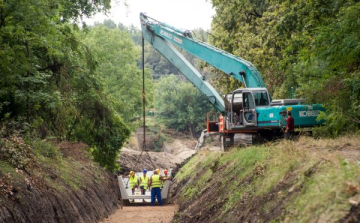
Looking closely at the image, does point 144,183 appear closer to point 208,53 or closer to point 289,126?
point 208,53

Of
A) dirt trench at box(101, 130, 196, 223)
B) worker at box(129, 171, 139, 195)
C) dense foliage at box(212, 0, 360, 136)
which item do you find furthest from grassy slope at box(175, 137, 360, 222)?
worker at box(129, 171, 139, 195)

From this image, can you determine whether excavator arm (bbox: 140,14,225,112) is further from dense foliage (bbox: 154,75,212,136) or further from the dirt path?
dense foliage (bbox: 154,75,212,136)

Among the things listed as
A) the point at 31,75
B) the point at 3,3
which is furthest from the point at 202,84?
the point at 3,3

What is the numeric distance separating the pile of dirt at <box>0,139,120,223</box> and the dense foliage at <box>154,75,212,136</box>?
63212 millimetres

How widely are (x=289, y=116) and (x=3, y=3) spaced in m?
11.1

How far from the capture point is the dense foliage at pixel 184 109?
89.8 metres

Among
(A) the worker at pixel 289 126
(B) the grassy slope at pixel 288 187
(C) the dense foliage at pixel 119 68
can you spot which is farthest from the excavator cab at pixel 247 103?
(C) the dense foliage at pixel 119 68

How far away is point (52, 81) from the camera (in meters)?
24.1

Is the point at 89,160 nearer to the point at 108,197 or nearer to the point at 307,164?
the point at 108,197

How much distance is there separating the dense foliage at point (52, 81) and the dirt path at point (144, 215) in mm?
4493

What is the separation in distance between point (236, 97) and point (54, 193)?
1136 centimetres

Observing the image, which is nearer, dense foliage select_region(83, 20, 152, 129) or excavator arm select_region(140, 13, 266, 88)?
excavator arm select_region(140, 13, 266, 88)

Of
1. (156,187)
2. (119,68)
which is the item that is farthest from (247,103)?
(119,68)

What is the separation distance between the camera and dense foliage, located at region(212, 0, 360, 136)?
737 inches
